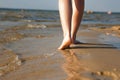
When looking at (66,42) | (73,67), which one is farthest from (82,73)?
(66,42)

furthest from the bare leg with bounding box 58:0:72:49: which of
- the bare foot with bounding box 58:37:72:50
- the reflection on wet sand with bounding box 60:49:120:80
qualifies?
the reflection on wet sand with bounding box 60:49:120:80

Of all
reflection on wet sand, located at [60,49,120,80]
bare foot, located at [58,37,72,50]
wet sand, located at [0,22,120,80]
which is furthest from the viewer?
bare foot, located at [58,37,72,50]

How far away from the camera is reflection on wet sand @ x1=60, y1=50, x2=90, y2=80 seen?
7.14 feet

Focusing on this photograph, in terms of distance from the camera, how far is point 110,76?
221 cm

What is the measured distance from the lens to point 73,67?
251 cm

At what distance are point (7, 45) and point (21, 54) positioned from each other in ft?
2.86

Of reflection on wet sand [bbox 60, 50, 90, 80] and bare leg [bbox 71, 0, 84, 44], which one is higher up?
bare leg [bbox 71, 0, 84, 44]

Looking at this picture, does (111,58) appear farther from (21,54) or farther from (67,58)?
(21,54)

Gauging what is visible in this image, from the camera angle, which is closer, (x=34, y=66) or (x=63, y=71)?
(x=63, y=71)

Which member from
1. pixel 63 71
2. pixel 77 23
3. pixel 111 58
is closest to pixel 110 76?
pixel 63 71

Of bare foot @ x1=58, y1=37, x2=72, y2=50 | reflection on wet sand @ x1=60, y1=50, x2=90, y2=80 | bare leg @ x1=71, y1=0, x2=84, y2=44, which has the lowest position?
bare foot @ x1=58, y1=37, x2=72, y2=50

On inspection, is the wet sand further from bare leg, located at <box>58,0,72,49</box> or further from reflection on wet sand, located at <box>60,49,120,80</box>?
bare leg, located at <box>58,0,72,49</box>

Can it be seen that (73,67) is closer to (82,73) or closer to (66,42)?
(82,73)

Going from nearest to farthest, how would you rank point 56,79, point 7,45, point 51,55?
1. point 56,79
2. point 51,55
3. point 7,45
